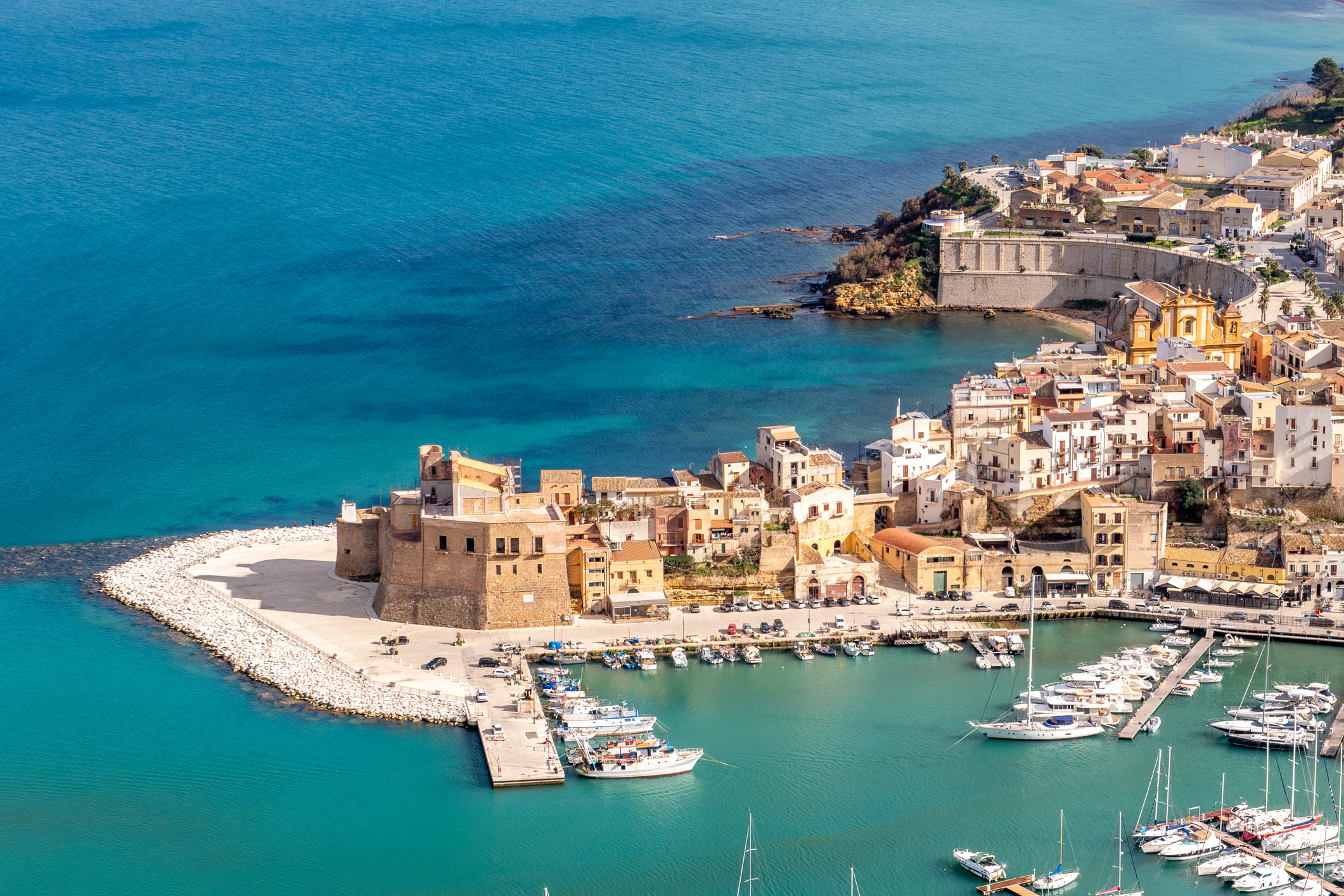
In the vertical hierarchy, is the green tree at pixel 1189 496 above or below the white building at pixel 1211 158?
below

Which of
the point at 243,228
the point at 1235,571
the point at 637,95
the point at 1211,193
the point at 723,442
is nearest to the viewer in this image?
the point at 1235,571

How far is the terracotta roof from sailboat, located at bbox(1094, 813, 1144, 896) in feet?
45.7

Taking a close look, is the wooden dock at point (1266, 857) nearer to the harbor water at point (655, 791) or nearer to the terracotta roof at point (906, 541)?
the harbor water at point (655, 791)

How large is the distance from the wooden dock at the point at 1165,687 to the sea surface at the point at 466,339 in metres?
1.67

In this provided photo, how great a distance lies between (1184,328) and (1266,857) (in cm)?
3120

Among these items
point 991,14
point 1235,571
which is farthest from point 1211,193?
point 991,14

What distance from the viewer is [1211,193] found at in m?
90.0

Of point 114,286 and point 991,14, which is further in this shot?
point 991,14

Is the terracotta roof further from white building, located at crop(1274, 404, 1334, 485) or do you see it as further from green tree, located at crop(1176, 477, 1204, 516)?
white building, located at crop(1274, 404, 1334, 485)

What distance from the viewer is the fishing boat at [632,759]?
150ft

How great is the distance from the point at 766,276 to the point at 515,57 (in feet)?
224

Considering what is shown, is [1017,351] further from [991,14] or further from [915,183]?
[991,14]

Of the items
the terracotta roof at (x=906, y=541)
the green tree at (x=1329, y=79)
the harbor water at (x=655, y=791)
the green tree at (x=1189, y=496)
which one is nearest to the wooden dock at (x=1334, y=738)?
the harbor water at (x=655, y=791)

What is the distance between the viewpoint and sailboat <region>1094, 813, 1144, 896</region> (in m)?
39.7
